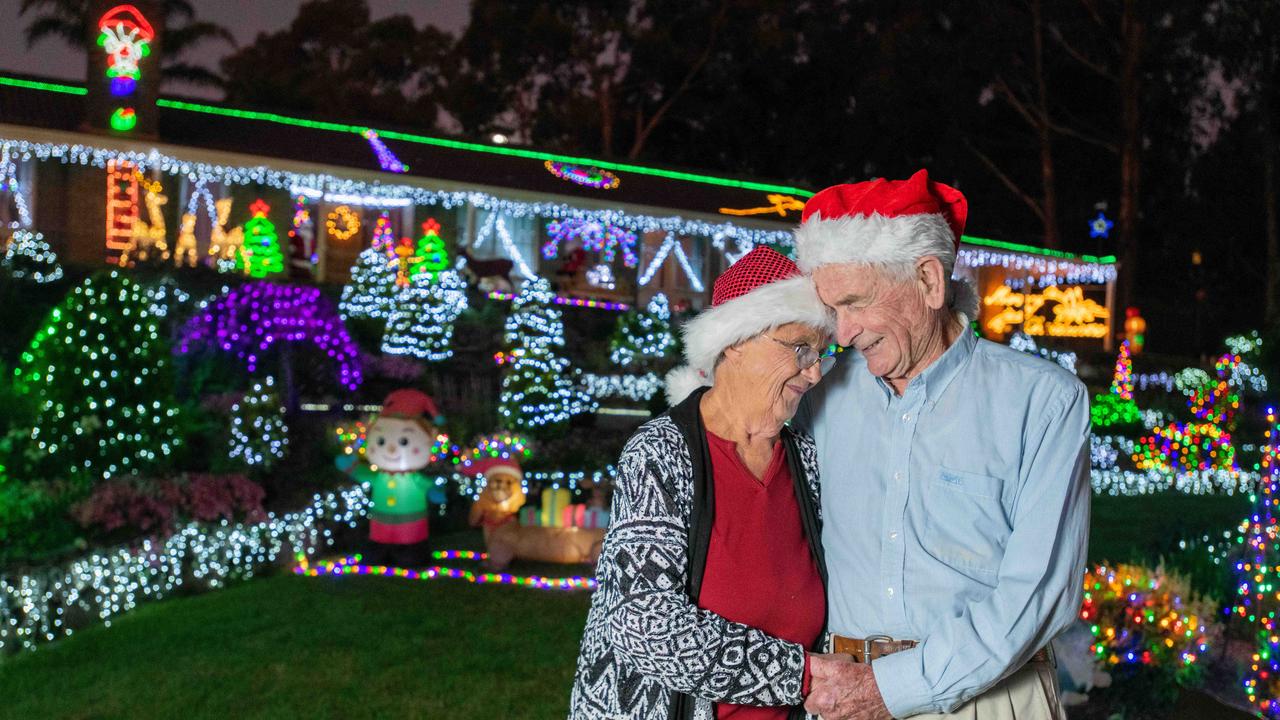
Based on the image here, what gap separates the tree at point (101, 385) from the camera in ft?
31.1

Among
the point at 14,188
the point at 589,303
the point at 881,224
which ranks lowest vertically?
the point at 589,303

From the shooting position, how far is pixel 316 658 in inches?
283

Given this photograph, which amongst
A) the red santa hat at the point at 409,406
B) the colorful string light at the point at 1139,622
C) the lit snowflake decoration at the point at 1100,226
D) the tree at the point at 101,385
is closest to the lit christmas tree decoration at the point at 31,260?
the tree at the point at 101,385

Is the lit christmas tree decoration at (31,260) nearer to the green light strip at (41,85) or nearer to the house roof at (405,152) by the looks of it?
the house roof at (405,152)

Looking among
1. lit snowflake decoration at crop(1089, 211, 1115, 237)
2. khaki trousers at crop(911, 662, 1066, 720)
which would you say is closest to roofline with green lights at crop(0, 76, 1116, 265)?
lit snowflake decoration at crop(1089, 211, 1115, 237)

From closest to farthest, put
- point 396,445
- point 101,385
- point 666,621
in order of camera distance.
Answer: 1. point 666,621
2. point 101,385
3. point 396,445

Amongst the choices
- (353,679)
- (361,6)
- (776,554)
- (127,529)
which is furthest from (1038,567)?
(361,6)

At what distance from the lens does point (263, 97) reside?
40.1 m

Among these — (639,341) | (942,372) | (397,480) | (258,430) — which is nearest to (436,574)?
(397,480)

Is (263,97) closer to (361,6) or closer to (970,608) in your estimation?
(361,6)

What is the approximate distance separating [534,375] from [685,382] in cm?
1151

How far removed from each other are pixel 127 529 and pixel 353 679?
10.3 ft

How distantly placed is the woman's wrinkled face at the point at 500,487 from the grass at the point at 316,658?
132cm

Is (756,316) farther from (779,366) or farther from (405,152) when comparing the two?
(405,152)
